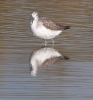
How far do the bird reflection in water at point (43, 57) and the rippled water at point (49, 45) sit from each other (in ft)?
0.35

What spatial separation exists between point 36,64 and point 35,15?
2748mm

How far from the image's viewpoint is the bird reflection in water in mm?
11656

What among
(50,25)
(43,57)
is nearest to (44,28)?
(50,25)

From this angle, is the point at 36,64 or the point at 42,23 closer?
the point at 36,64

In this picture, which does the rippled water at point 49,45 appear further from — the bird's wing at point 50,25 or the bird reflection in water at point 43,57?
the bird's wing at point 50,25

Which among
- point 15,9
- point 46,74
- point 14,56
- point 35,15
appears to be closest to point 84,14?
point 15,9

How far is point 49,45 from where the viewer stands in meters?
14.0

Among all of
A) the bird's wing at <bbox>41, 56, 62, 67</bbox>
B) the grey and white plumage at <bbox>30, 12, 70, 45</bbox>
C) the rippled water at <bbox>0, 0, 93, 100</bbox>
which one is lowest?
the bird's wing at <bbox>41, 56, 62, 67</bbox>

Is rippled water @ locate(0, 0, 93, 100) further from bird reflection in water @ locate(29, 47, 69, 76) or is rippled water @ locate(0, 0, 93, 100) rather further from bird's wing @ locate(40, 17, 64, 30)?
bird's wing @ locate(40, 17, 64, 30)

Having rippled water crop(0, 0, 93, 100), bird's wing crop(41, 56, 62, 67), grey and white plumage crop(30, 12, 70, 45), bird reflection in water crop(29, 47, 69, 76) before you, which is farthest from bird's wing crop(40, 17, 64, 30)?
bird's wing crop(41, 56, 62, 67)

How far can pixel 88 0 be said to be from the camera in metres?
20.8

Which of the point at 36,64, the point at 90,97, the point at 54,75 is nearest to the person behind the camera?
the point at 90,97

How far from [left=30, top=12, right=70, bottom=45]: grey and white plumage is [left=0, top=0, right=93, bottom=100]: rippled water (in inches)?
8.0

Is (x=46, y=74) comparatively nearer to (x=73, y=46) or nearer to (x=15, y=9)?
(x=73, y=46)
